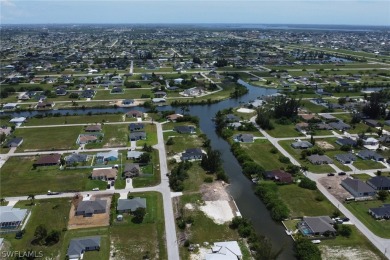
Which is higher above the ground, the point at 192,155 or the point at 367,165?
the point at 192,155

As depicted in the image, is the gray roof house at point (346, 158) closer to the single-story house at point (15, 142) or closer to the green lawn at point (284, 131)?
the green lawn at point (284, 131)

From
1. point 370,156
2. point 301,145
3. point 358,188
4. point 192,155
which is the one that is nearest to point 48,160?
point 192,155

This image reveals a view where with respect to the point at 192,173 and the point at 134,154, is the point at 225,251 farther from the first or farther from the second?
the point at 134,154

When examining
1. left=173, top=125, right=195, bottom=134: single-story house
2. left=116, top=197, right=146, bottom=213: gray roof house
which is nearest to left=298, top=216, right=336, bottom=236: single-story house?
left=116, top=197, right=146, bottom=213: gray roof house

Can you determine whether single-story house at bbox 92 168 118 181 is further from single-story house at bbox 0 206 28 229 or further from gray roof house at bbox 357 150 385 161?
gray roof house at bbox 357 150 385 161

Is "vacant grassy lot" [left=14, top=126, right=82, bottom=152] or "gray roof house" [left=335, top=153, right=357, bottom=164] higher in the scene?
"gray roof house" [left=335, top=153, right=357, bottom=164]

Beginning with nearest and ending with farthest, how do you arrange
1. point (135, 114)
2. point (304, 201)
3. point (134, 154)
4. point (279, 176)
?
point (304, 201) < point (279, 176) < point (134, 154) < point (135, 114)

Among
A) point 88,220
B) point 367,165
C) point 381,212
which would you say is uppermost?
point 381,212

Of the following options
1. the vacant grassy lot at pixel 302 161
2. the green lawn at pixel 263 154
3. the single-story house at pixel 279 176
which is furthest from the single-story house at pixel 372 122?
the single-story house at pixel 279 176
